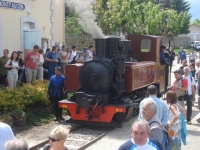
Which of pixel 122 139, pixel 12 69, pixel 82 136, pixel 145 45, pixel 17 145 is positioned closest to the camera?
pixel 17 145

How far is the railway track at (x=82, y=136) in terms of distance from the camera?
27.0 ft

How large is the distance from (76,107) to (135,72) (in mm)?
1794

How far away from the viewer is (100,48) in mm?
9898

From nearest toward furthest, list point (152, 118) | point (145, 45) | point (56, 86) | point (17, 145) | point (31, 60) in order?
point (17, 145) < point (152, 118) < point (56, 86) < point (31, 60) < point (145, 45)

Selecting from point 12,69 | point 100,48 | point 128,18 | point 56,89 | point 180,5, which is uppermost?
point 180,5

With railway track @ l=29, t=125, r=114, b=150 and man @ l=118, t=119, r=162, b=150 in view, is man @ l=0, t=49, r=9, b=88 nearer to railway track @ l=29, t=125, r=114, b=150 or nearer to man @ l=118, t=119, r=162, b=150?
railway track @ l=29, t=125, r=114, b=150

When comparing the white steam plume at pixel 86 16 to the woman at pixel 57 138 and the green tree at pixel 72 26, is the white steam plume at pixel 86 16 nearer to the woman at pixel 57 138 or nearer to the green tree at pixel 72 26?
the woman at pixel 57 138

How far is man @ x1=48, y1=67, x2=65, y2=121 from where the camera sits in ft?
34.3

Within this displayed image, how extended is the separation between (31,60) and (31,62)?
2.5 inches

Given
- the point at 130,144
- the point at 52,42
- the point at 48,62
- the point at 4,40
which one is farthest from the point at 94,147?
the point at 52,42

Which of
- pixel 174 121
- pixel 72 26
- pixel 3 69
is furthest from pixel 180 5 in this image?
pixel 174 121

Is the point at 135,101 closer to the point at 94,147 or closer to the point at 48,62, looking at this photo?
the point at 94,147

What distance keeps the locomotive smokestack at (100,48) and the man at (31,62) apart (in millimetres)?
3012

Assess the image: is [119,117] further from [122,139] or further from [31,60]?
[31,60]
